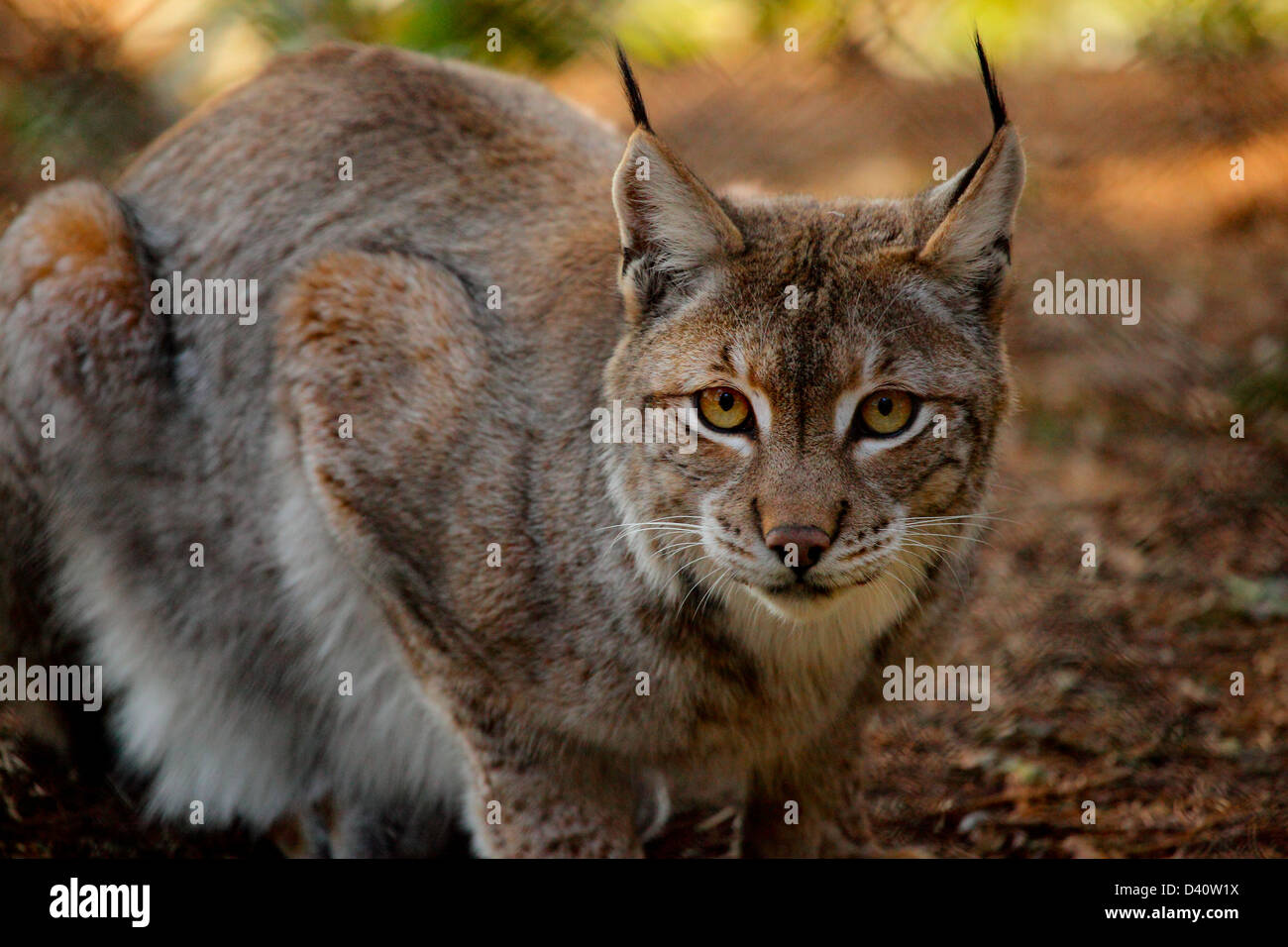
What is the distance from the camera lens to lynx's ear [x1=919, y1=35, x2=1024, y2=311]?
3.06m

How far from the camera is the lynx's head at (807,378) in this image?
9.81 ft

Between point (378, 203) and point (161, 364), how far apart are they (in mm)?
807

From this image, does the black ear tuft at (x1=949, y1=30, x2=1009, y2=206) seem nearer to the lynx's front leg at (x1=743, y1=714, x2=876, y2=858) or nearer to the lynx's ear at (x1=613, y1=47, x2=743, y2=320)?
the lynx's ear at (x1=613, y1=47, x2=743, y2=320)

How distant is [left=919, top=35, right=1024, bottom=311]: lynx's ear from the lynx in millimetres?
10

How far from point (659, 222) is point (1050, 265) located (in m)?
3.14

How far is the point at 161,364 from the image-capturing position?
4117mm

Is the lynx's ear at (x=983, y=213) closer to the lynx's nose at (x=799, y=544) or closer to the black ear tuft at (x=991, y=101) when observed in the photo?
the black ear tuft at (x=991, y=101)

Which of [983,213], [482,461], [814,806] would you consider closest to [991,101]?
[983,213]

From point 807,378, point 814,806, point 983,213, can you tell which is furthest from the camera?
point 814,806

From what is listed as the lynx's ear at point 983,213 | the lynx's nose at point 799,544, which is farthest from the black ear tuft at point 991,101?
the lynx's nose at point 799,544

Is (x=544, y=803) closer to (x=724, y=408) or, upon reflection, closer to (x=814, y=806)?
(x=814, y=806)

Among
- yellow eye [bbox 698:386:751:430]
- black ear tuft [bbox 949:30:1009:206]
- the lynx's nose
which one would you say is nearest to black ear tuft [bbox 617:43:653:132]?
yellow eye [bbox 698:386:751:430]

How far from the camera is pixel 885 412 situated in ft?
10.2

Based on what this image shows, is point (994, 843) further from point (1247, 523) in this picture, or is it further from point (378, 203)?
point (378, 203)
